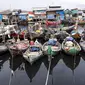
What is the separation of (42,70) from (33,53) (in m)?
2.35

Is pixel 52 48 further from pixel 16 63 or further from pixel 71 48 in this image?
pixel 16 63

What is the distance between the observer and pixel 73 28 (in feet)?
110

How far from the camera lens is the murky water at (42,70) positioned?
18.9m

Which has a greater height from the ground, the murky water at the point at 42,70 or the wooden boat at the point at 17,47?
the wooden boat at the point at 17,47

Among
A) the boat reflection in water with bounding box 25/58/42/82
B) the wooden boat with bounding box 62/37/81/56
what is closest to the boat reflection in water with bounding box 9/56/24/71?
the boat reflection in water with bounding box 25/58/42/82

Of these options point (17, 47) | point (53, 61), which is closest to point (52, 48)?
point (53, 61)

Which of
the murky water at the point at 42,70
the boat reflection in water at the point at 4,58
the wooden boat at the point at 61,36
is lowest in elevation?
the murky water at the point at 42,70

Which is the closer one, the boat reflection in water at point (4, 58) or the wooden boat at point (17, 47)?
the boat reflection in water at point (4, 58)

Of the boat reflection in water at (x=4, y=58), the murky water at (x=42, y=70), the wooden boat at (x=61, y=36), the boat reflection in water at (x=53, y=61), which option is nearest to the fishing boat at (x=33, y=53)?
the murky water at (x=42, y=70)

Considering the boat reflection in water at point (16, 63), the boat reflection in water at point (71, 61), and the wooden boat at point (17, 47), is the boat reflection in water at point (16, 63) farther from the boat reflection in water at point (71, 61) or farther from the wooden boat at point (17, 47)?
the boat reflection in water at point (71, 61)

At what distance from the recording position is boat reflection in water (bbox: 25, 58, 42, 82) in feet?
66.6

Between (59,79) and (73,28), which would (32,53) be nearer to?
(59,79)

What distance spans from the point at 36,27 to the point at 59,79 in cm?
1531

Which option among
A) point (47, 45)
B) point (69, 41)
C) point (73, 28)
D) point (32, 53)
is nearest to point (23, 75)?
point (32, 53)
